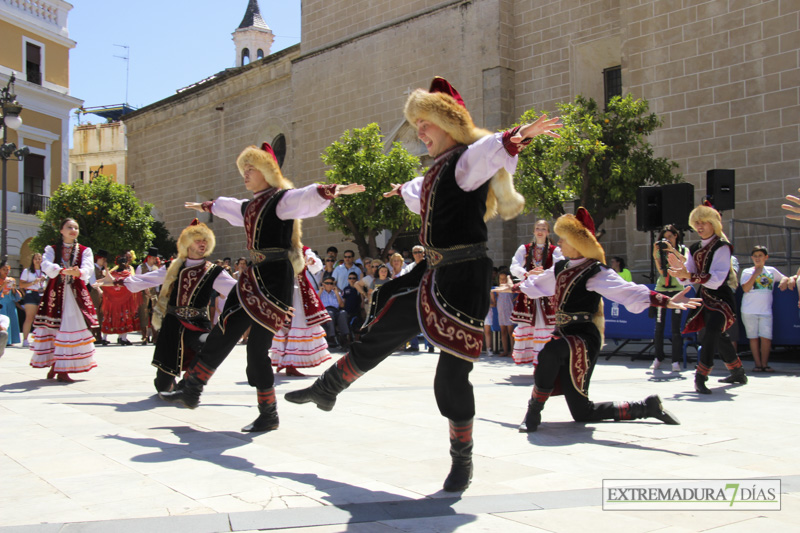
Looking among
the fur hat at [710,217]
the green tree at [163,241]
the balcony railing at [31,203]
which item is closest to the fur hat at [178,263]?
the fur hat at [710,217]

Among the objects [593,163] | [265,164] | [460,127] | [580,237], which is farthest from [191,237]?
[593,163]

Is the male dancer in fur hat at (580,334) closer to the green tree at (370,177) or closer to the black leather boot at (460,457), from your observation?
the black leather boot at (460,457)

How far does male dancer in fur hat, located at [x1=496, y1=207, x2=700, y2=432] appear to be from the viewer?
17.0 ft

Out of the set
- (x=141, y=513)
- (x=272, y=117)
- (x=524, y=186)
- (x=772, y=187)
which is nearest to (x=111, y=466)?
(x=141, y=513)

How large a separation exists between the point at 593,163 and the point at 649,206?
2366mm

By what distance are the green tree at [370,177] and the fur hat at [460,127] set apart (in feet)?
42.2

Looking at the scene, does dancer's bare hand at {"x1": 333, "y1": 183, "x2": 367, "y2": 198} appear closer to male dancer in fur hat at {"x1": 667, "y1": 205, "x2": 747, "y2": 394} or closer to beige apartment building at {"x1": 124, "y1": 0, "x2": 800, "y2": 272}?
male dancer in fur hat at {"x1": 667, "y1": 205, "x2": 747, "y2": 394}

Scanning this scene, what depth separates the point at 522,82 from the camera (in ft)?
62.8

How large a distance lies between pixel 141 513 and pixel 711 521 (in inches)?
93.8

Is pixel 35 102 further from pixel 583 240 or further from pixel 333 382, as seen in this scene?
pixel 333 382

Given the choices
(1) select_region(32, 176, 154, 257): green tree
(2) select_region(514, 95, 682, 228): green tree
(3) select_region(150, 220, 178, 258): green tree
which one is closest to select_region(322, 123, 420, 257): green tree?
(2) select_region(514, 95, 682, 228): green tree

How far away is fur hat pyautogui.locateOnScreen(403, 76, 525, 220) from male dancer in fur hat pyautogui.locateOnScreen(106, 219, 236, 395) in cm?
317

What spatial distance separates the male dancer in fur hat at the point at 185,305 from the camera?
6.57 metres

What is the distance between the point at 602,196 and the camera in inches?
547
